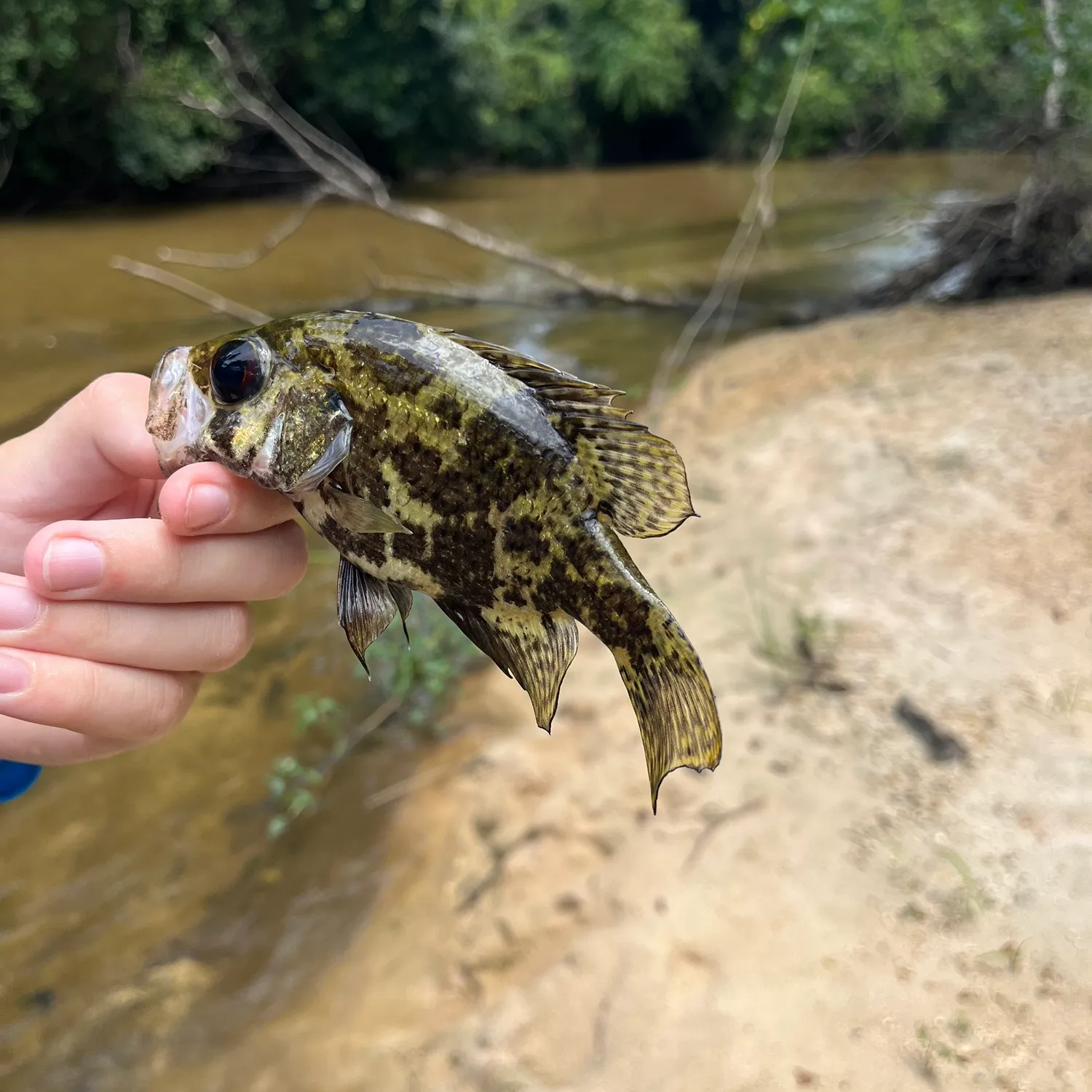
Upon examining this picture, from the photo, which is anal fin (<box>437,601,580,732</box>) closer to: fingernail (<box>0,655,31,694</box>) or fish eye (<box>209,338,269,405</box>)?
fish eye (<box>209,338,269,405</box>)

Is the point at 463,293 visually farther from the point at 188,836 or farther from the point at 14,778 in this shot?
the point at 14,778

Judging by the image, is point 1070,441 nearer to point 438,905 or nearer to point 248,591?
point 438,905

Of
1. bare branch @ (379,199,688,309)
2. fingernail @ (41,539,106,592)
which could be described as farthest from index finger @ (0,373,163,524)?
bare branch @ (379,199,688,309)

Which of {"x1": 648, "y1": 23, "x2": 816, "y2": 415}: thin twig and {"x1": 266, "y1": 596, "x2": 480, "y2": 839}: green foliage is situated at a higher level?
{"x1": 648, "y1": 23, "x2": 816, "y2": 415}: thin twig

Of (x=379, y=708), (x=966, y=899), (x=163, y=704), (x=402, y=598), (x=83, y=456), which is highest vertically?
(x=83, y=456)

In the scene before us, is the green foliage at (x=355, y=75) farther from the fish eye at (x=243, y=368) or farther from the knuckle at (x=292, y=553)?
the fish eye at (x=243, y=368)

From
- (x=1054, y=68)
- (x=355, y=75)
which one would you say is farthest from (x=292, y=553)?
(x=355, y=75)
